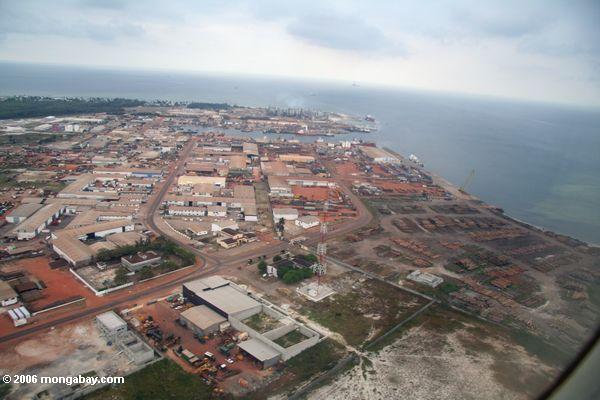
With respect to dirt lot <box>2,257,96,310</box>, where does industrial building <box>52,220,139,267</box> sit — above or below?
above

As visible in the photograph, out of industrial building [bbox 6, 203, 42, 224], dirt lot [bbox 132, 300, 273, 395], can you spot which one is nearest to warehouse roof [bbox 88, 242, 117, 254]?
dirt lot [bbox 132, 300, 273, 395]

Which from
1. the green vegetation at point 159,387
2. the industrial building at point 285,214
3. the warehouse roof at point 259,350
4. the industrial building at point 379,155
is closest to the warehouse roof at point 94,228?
the industrial building at point 285,214

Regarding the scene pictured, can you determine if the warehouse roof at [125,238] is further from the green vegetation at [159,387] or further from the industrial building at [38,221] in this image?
the green vegetation at [159,387]

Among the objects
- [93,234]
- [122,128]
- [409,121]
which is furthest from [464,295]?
[409,121]

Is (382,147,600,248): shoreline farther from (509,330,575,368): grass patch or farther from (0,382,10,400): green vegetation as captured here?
(0,382,10,400): green vegetation

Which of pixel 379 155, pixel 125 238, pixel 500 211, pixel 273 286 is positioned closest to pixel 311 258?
pixel 273 286

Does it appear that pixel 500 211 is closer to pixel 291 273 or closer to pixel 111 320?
pixel 291 273
